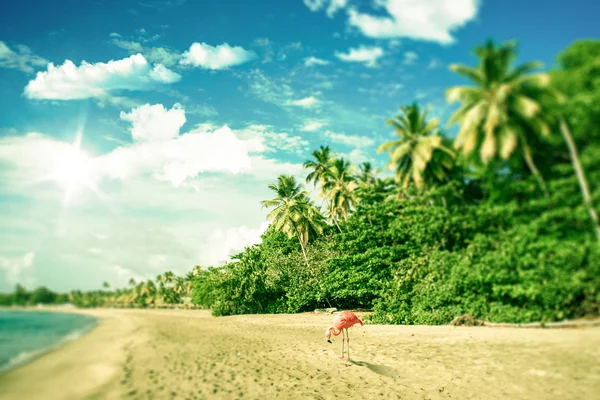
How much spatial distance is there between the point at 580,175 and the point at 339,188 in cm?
2369

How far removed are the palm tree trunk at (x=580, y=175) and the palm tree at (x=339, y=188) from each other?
22750 millimetres

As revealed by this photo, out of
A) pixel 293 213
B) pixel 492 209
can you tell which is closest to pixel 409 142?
pixel 492 209

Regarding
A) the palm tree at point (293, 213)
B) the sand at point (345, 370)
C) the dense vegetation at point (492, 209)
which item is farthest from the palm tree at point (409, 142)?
the palm tree at point (293, 213)

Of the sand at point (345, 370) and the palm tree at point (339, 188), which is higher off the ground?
the palm tree at point (339, 188)

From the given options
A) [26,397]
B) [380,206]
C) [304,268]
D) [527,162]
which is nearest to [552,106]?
[527,162]

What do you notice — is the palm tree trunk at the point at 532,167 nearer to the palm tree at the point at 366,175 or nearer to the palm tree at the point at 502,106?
the palm tree at the point at 502,106

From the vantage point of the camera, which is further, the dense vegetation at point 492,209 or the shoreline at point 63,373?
the shoreline at point 63,373

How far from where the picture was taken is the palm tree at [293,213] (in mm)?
29922

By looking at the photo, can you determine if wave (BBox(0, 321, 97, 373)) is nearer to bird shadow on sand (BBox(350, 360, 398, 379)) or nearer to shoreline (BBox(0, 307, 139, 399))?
shoreline (BBox(0, 307, 139, 399))

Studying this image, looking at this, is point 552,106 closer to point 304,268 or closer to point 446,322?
point 446,322

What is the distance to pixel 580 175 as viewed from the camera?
A: 208 inches

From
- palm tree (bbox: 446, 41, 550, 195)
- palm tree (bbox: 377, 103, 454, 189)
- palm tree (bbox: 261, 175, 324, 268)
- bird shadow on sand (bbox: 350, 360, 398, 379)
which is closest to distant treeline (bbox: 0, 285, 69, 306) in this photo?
bird shadow on sand (bbox: 350, 360, 398, 379)

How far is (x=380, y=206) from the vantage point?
18.8m

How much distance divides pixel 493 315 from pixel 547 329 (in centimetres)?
275
